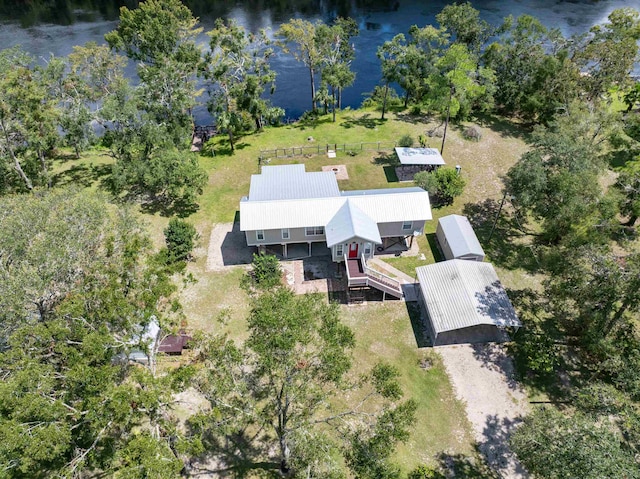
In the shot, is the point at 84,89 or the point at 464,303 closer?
the point at 464,303

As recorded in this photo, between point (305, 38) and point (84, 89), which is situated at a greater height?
point (305, 38)

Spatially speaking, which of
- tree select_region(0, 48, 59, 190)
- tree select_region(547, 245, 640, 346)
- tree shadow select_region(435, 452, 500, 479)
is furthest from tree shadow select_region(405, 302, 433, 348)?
tree select_region(0, 48, 59, 190)

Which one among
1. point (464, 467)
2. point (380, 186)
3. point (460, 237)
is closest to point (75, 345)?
point (464, 467)

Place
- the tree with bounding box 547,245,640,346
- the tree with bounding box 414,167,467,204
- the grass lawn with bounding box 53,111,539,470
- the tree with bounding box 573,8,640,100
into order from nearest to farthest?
the tree with bounding box 547,245,640,346
the grass lawn with bounding box 53,111,539,470
the tree with bounding box 414,167,467,204
the tree with bounding box 573,8,640,100

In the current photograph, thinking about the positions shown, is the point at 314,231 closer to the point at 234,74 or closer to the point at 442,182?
the point at 442,182

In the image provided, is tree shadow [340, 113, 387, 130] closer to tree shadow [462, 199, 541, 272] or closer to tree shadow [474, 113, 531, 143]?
tree shadow [474, 113, 531, 143]

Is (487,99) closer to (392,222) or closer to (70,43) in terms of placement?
(392,222)

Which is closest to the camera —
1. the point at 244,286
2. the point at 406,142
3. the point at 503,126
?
the point at 244,286

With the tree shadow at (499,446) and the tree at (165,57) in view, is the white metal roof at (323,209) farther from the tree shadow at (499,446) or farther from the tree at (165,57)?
the tree shadow at (499,446)
